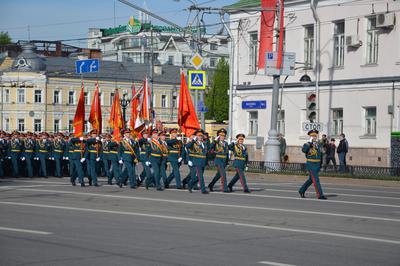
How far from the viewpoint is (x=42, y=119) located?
291ft

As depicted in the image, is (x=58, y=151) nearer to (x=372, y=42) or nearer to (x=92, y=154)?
(x=92, y=154)

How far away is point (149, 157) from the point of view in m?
24.2

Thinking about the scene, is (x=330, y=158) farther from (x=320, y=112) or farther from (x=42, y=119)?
(x=42, y=119)

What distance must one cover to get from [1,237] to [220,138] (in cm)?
1178

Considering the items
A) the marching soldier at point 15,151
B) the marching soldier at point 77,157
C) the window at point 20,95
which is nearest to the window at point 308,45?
the marching soldier at point 15,151

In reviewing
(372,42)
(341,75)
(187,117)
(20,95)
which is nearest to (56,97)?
(20,95)

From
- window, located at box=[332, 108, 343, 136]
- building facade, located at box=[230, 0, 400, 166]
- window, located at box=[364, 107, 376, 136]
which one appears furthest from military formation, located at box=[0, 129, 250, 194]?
window, located at box=[332, 108, 343, 136]

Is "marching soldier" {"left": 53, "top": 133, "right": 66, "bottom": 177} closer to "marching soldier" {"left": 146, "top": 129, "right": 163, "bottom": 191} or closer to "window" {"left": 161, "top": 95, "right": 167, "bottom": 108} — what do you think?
"marching soldier" {"left": 146, "top": 129, "right": 163, "bottom": 191}

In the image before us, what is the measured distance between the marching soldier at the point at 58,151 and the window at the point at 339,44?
613 inches

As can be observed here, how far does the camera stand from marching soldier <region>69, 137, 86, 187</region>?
83.9ft

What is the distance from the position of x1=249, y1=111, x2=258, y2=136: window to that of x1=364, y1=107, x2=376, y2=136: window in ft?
28.3

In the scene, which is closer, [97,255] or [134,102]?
[97,255]

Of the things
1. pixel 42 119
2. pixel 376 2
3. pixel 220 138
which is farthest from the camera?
pixel 42 119

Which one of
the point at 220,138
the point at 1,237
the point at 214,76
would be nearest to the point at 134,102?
the point at 220,138
